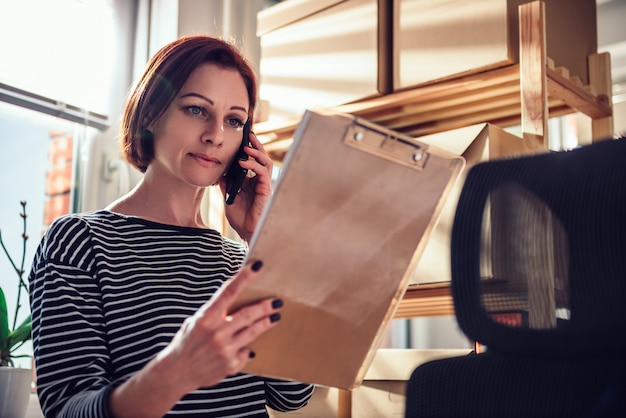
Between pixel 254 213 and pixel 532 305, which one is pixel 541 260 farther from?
pixel 254 213

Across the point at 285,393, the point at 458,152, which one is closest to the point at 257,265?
the point at 285,393

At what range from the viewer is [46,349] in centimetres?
85

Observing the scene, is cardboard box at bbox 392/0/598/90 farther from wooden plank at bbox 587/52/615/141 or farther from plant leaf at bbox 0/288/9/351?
plant leaf at bbox 0/288/9/351

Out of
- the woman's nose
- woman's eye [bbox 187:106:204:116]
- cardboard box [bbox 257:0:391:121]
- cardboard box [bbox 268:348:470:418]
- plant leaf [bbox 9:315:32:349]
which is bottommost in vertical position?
cardboard box [bbox 268:348:470:418]

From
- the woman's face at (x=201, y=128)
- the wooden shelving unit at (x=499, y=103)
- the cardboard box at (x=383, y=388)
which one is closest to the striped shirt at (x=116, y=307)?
the woman's face at (x=201, y=128)

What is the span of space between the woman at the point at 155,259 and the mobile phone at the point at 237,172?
0.01 metres

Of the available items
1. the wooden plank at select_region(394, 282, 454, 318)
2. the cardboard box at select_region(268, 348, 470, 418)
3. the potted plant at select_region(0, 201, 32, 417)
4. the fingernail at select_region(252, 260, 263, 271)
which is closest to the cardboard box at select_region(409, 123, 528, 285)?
the wooden plank at select_region(394, 282, 454, 318)

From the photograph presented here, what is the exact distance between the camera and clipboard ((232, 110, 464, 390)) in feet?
1.91

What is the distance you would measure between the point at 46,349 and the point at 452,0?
0.89 metres

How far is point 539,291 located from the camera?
43cm

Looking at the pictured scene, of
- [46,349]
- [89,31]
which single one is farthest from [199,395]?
[89,31]

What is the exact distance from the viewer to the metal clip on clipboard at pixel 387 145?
22.9 inches

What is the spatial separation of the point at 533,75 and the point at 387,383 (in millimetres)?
604

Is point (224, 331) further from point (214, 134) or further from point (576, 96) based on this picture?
point (576, 96)
